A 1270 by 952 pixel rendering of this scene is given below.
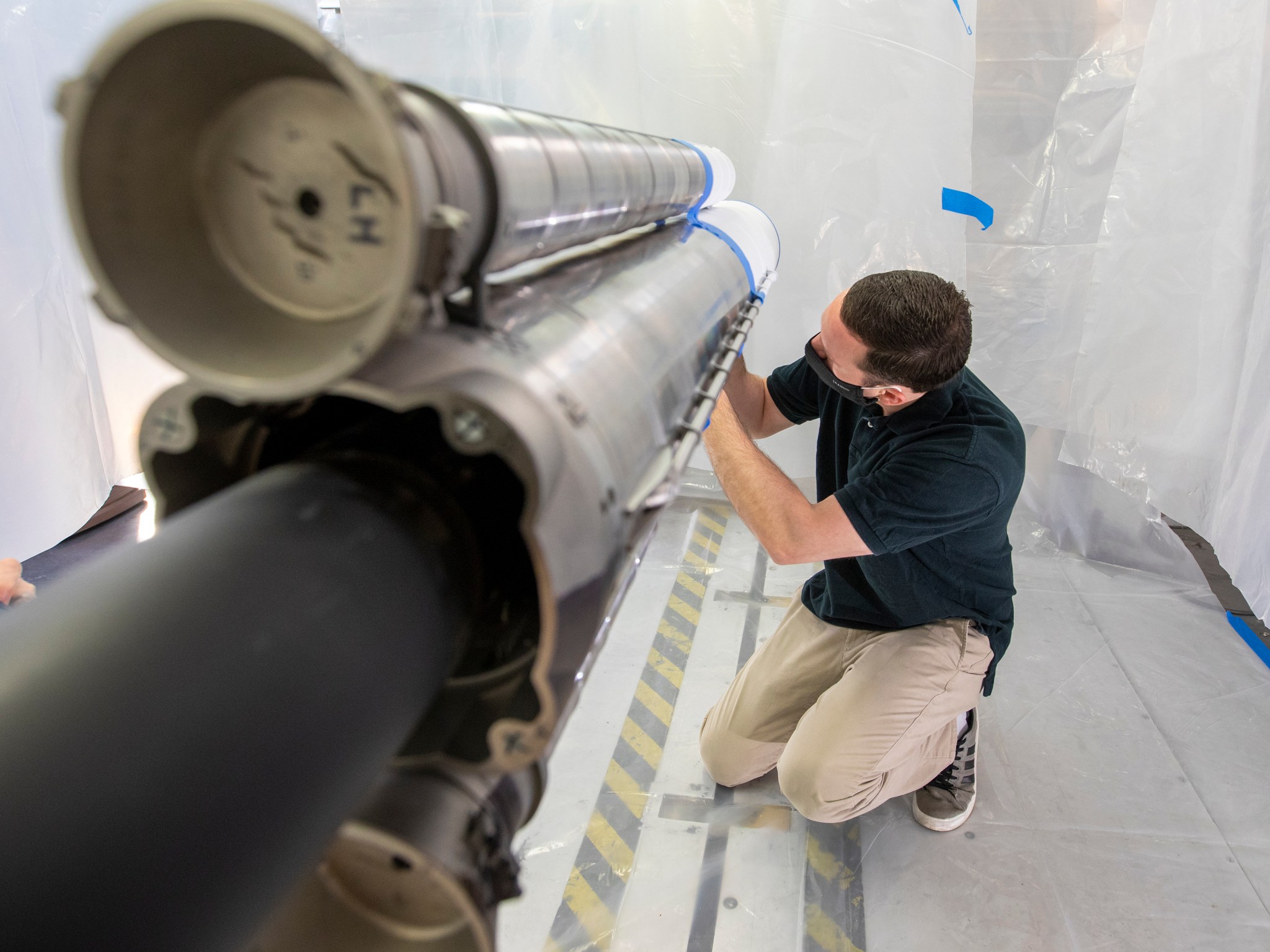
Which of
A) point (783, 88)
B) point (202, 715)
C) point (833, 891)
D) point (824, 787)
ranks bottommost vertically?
point (833, 891)

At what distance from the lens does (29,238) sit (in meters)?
1.85

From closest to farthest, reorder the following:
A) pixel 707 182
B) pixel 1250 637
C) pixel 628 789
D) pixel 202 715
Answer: pixel 202 715
pixel 707 182
pixel 628 789
pixel 1250 637

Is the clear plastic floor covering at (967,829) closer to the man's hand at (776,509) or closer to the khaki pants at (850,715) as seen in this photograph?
the khaki pants at (850,715)

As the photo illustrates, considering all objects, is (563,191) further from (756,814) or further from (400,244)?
(756,814)

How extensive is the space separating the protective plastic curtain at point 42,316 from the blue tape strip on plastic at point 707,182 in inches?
48.3

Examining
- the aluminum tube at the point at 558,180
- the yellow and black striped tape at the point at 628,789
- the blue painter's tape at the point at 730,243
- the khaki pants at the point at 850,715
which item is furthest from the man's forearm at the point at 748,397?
the aluminum tube at the point at 558,180

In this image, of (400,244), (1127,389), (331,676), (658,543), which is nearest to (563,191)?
(400,244)

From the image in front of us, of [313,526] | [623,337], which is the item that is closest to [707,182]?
[623,337]

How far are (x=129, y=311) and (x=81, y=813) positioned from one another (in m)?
0.23

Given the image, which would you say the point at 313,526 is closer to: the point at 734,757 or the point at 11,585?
the point at 734,757

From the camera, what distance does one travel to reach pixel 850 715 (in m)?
1.39

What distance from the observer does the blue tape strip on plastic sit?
4.05ft

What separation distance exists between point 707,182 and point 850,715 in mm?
913

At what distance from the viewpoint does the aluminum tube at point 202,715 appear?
0.29m
